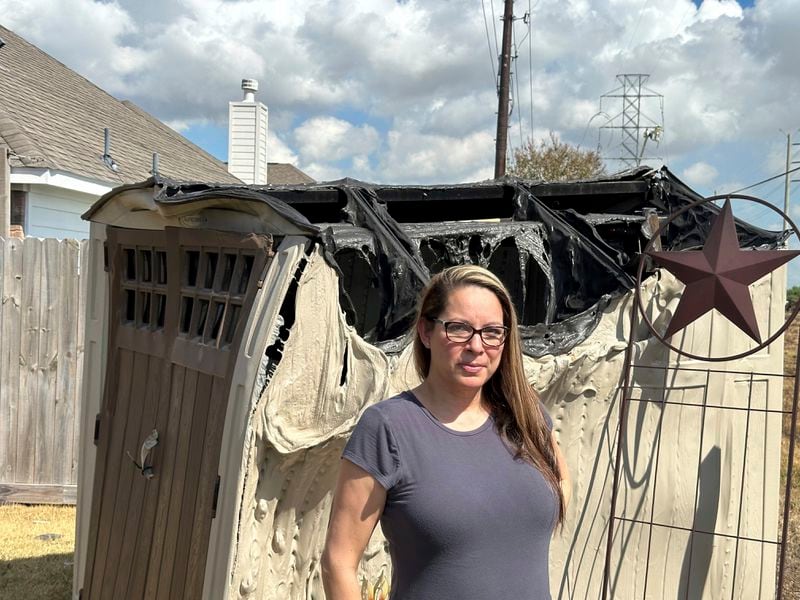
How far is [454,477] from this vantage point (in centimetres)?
188

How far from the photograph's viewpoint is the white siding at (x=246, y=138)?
1617cm

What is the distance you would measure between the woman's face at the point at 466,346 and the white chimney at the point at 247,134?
583 inches

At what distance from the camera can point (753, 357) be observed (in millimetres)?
4668

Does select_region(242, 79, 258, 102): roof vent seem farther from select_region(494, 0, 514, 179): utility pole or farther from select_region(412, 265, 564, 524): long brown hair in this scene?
select_region(412, 265, 564, 524): long brown hair

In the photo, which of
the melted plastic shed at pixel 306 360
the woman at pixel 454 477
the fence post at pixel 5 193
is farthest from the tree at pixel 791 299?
the fence post at pixel 5 193

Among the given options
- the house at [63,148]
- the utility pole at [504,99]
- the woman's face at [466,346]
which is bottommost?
the woman's face at [466,346]

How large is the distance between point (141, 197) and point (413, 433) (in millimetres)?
2614

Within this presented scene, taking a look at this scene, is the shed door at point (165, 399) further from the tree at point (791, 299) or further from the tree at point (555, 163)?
the tree at point (555, 163)

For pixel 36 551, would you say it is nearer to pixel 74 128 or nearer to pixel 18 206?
pixel 18 206

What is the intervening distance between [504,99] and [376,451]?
14915mm

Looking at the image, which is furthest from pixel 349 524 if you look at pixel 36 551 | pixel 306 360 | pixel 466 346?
pixel 36 551

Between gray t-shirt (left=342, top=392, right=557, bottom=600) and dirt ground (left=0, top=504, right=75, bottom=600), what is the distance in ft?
14.1

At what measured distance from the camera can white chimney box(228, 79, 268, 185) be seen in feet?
53.1

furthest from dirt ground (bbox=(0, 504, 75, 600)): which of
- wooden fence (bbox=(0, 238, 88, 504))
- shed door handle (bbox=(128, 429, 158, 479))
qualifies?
shed door handle (bbox=(128, 429, 158, 479))
